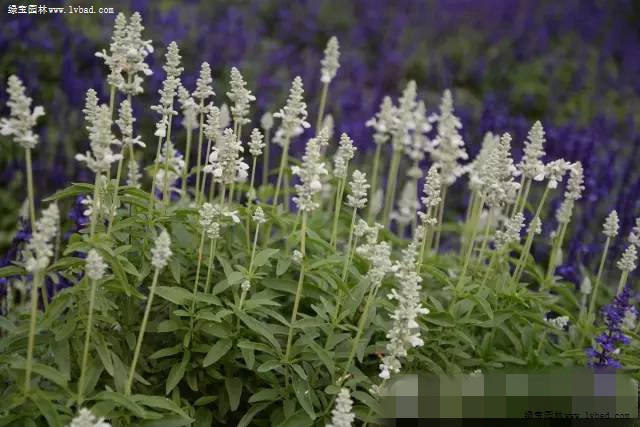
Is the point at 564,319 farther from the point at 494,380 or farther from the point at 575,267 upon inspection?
the point at 575,267

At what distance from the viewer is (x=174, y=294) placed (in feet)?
12.0

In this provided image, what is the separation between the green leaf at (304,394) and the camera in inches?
141

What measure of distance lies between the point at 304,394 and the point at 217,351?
17.0 inches

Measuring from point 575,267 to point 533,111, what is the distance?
4.91m

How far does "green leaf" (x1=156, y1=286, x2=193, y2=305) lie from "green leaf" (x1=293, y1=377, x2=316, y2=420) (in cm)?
61

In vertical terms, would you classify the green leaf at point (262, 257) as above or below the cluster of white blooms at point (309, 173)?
below

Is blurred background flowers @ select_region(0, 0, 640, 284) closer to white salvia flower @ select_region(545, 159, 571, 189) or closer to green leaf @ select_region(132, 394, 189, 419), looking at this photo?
white salvia flower @ select_region(545, 159, 571, 189)

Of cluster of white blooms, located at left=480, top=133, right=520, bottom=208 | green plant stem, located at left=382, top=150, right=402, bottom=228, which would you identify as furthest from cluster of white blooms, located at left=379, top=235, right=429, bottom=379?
green plant stem, located at left=382, top=150, right=402, bottom=228

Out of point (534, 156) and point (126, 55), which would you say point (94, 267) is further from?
point (534, 156)

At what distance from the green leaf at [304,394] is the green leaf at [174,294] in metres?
0.61

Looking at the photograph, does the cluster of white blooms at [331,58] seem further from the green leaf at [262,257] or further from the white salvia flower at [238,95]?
the green leaf at [262,257]

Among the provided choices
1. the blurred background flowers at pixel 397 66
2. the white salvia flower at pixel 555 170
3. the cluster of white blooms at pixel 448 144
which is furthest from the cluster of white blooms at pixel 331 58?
the blurred background flowers at pixel 397 66

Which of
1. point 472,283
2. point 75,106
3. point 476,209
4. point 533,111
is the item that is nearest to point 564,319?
point 472,283

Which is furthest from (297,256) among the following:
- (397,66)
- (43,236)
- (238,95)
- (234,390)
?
Result: (397,66)
